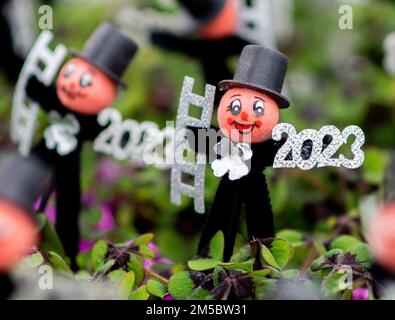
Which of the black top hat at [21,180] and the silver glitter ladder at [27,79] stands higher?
the silver glitter ladder at [27,79]

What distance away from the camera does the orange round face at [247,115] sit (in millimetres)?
689

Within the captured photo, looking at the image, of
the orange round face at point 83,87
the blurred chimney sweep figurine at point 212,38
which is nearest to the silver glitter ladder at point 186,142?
the orange round face at point 83,87

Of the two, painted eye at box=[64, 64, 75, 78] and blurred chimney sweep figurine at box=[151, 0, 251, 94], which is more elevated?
blurred chimney sweep figurine at box=[151, 0, 251, 94]

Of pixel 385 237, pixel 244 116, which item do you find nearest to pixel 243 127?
pixel 244 116

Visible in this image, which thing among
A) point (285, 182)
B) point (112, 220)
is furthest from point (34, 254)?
point (285, 182)

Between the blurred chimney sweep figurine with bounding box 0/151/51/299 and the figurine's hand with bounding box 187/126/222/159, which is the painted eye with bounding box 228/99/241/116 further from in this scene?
the blurred chimney sweep figurine with bounding box 0/151/51/299

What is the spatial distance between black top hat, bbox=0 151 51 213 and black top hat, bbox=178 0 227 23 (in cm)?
47

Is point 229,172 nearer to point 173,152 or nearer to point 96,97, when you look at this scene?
point 173,152

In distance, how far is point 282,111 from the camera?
1.13m

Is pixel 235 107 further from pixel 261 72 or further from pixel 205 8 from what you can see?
pixel 205 8

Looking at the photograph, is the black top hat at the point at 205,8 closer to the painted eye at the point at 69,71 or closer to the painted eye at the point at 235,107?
the painted eye at the point at 69,71

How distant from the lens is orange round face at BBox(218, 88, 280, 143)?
2.26ft

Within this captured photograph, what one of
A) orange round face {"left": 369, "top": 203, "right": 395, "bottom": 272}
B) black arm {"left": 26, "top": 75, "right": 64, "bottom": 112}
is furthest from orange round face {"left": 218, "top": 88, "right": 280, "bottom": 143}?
black arm {"left": 26, "top": 75, "right": 64, "bottom": 112}

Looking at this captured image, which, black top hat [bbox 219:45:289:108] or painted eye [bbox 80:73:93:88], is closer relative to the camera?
black top hat [bbox 219:45:289:108]
